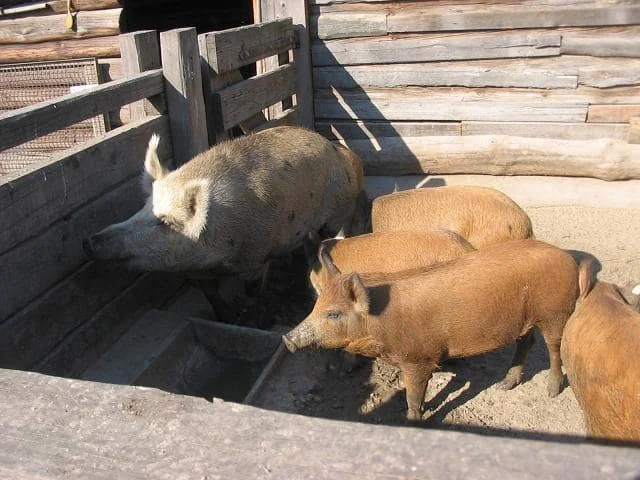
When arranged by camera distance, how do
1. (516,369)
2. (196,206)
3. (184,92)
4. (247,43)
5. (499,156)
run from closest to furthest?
(516,369) < (196,206) < (184,92) < (247,43) < (499,156)

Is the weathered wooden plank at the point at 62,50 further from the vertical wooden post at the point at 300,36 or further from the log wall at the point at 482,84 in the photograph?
the log wall at the point at 482,84

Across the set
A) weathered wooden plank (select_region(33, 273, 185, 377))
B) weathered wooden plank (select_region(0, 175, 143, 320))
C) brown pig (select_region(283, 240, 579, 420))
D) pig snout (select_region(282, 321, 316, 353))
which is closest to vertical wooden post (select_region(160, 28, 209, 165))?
weathered wooden plank (select_region(0, 175, 143, 320))

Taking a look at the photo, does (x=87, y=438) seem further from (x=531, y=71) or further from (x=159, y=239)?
(x=531, y=71)

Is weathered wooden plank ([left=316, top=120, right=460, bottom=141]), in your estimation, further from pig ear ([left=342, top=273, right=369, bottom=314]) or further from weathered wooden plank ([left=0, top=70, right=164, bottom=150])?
pig ear ([left=342, top=273, right=369, bottom=314])

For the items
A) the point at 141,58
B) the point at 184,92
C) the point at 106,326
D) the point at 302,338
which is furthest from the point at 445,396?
the point at 141,58

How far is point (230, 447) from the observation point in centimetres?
151

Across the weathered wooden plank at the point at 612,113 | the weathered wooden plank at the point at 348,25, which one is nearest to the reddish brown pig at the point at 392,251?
the weathered wooden plank at the point at 612,113

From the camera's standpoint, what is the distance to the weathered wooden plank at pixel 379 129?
709cm

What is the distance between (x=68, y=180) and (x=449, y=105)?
4.31 metres

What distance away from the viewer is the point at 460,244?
4363 millimetres

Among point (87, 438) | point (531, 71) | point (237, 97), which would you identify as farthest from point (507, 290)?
point (531, 71)

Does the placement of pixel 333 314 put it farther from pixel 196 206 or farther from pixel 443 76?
pixel 443 76

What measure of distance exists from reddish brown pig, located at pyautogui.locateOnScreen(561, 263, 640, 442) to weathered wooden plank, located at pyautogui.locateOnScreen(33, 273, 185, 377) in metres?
2.82

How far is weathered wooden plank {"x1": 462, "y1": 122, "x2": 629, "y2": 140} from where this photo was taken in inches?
260
